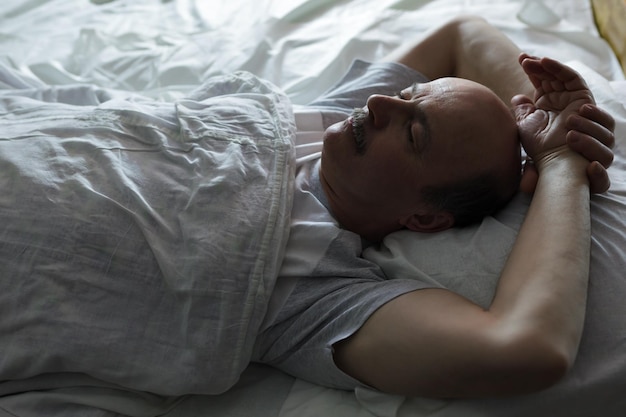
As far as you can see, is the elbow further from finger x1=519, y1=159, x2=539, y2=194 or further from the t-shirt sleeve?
the t-shirt sleeve

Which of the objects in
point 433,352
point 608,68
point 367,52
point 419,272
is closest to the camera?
point 433,352

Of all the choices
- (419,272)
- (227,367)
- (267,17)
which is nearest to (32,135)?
(227,367)

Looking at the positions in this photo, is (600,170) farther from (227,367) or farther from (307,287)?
(227,367)

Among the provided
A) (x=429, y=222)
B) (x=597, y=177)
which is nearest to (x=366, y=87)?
(x=429, y=222)

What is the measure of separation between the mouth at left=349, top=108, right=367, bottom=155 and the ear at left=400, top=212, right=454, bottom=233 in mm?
130

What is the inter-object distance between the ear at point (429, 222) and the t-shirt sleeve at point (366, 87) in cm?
30

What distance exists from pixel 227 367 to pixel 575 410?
45 cm

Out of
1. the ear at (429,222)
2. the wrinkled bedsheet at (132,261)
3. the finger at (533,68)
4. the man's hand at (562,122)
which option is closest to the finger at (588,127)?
the man's hand at (562,122)

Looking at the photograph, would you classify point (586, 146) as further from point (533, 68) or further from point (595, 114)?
point (533, 68)

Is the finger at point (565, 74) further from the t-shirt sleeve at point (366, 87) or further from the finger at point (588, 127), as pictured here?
the t-shirt sleeve at point (366, 87)

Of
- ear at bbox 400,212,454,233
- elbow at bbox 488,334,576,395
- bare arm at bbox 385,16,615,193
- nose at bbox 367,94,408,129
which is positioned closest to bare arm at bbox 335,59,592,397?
elbow at bbox 488,334,576,395

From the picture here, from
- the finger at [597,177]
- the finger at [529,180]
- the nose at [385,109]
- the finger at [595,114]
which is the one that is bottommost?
the finger at [529,180]

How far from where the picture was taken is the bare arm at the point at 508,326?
776 mm

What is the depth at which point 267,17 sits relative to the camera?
168 cm
